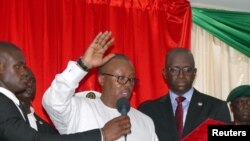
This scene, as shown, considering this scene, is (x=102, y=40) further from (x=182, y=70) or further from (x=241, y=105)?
(x=241, y=105)

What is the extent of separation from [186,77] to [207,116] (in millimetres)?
361

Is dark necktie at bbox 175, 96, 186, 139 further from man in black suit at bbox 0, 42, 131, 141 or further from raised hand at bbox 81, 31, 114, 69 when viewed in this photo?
man in black suit at bbox 0, 42, 131, 141

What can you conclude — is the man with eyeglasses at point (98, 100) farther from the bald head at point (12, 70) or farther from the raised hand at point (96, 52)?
the bald head at point (12, 70)

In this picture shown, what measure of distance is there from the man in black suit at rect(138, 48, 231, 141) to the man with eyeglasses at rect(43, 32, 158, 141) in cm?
35

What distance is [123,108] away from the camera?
2.45 metres

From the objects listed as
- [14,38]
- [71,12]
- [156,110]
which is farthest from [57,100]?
[71,12]

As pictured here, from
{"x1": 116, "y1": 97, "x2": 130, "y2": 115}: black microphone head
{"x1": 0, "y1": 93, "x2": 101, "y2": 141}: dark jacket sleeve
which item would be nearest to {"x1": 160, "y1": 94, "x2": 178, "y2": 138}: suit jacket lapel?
{"x1": 116, "y1": 97, "x2": 130, "y2": 115}: black microphone head

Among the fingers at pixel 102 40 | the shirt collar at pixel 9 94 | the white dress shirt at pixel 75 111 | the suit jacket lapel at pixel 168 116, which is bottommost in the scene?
the suit jacket lapel at pixel 168 116

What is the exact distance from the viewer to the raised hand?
2619 millimetres

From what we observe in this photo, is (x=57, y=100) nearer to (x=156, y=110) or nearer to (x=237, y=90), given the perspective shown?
(x=156, y=110)

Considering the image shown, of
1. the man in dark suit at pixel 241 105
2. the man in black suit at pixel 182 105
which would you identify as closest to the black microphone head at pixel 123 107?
the man in black suit at pixel 182 105

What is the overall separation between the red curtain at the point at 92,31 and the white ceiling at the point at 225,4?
291 millimetres

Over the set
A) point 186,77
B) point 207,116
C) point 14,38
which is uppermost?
point 14,38

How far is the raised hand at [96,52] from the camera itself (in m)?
2.62
